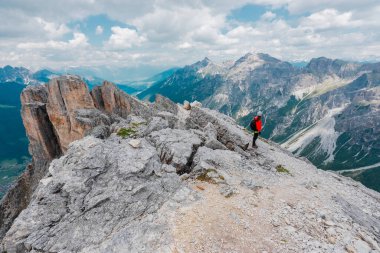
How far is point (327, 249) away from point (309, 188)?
9251 millimetres

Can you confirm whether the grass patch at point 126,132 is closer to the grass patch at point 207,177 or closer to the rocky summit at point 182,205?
the rocky summit at point 182,205

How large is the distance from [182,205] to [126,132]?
1948cm

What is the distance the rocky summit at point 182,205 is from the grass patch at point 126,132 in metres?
1.91

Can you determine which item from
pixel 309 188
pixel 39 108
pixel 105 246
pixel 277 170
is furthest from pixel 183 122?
pixel 39 108

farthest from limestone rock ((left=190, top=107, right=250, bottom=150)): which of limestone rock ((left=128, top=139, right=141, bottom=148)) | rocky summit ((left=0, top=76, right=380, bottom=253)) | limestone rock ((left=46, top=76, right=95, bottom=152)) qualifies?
limestone rock ((left=46, top=76, right=95, bottom=152))

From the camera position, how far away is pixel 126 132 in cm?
3638

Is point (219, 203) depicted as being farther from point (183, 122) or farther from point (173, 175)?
point (183, 122)

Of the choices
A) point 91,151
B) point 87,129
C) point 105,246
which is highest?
point 91,151

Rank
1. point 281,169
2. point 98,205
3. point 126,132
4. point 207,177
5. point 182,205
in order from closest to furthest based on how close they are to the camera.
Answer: point 182,205 < point 98,205 < point 207,177 < point 281,169 < point 126,132

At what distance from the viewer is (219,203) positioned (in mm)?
19844

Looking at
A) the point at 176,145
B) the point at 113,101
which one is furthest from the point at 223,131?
the point at 113,101

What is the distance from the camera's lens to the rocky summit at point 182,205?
16688 millimetres

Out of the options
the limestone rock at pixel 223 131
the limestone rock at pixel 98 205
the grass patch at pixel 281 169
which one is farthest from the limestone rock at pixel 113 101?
the grass patch at pixel 281 169

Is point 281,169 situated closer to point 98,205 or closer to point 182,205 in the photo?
point 182,205
